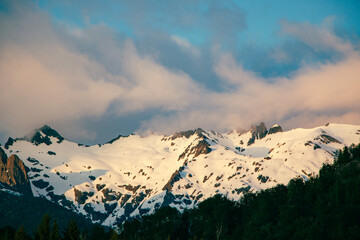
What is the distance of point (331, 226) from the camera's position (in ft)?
480

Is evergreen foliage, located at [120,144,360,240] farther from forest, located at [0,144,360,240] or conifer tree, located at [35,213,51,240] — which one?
conifer tree, located at [35,213,51,240]

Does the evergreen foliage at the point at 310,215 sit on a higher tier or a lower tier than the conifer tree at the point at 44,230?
higher

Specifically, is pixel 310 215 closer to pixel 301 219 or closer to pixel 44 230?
pixel 301 219

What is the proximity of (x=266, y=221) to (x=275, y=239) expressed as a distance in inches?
859

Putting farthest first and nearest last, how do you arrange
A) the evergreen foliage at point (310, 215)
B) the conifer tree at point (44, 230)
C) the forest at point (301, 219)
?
1. the evergreen foliage at point (310, 215)
2. the forest at point (301, 219)
3. the conifer tree at point (44, 230)

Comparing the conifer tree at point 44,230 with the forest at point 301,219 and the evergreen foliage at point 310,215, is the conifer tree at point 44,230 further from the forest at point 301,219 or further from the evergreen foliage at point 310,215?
the evergreen foliage at point 310,215

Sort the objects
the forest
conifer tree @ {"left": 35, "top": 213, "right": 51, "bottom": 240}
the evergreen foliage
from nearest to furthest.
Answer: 1. conifer tree @ {"left": 35, "top": 213, "right": 51, "bottom": 240}
2. the forest
3. the evergreen foliage

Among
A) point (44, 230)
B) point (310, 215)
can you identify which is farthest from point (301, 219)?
point (44, 230)

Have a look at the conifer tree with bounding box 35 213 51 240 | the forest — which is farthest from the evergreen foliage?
the conifer tree with bounding box 35 213 51 240

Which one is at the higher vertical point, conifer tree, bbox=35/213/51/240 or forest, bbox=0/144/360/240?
forest, bbox=0/144/360/240

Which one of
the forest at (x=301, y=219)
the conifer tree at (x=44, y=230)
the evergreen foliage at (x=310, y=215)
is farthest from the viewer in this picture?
the evergreen foliage at (x=310, y=215)

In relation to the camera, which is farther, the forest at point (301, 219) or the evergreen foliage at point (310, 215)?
the evergreen foliage at point (310, 215)

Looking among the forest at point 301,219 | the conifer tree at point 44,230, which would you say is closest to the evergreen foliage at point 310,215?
the forest at point 301,219

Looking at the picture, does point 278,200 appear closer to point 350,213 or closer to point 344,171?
point 344,171
